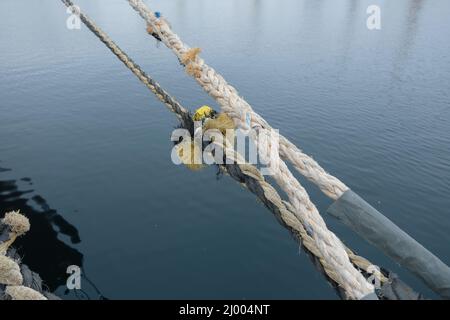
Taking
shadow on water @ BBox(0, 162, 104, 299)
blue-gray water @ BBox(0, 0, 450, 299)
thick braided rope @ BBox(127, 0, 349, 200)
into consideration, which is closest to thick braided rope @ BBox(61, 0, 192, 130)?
thick braided rope @ BBox(127, 0, 349, 200)

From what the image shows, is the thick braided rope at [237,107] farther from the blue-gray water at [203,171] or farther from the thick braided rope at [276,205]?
the blue-gray water at [203,171]

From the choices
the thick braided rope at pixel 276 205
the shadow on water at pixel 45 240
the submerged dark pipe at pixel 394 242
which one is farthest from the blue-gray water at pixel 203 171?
the submerged dark pipe at pixel 394 242

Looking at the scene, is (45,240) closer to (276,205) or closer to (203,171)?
(203,171)

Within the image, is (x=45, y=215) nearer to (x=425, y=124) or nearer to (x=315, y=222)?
(x=315, y=222)

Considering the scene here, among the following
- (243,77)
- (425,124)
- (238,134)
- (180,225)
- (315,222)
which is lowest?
(315,222)

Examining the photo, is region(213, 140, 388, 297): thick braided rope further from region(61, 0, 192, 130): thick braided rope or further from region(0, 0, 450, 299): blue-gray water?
region(0, 0, 450, 299): blue-gray water

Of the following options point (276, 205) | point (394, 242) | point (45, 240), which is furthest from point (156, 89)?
point (45, 240)
